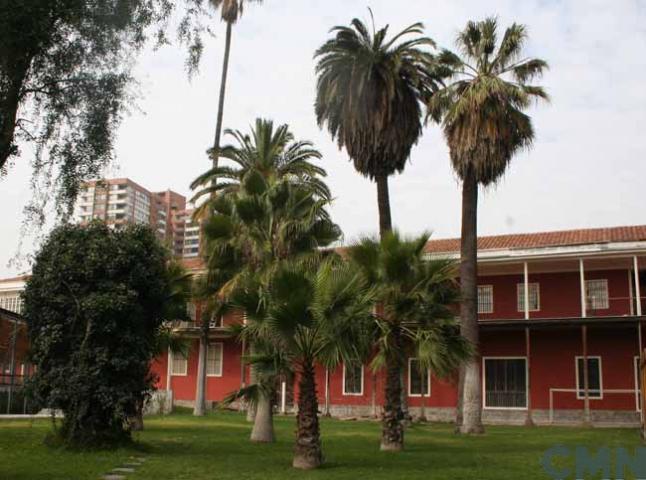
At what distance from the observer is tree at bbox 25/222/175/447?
1486cm

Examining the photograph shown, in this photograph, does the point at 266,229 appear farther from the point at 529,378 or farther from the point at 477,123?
the point at 529,378

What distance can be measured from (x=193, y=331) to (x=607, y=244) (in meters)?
16.4

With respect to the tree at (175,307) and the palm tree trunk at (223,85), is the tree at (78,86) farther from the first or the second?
the palm tree trunk at (223,85)

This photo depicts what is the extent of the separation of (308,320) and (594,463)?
228 inches

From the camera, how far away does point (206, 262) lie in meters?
19.5

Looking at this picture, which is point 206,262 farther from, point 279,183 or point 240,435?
point 240,435

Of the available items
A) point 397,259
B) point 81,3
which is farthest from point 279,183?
point 81,3

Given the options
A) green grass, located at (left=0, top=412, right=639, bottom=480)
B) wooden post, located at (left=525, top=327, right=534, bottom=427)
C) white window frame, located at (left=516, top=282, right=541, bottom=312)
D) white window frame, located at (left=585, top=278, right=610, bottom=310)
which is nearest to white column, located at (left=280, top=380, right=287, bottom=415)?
green grass, located at (left=0, top=412, right=639, bottom=480)

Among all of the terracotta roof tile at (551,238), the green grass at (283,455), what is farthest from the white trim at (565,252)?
the green grass at (283,455)

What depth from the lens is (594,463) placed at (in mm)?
13664

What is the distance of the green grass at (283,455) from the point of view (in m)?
12.3

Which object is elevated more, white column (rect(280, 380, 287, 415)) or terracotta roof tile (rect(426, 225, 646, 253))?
terracotta roof tile (rect(426, 225, 646, 253))

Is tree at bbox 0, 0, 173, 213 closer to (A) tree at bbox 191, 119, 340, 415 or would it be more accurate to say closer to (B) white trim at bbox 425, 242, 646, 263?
(A) tree at bbox 191, 119, 340, 415

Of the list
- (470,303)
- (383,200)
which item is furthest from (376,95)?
(470,303)
